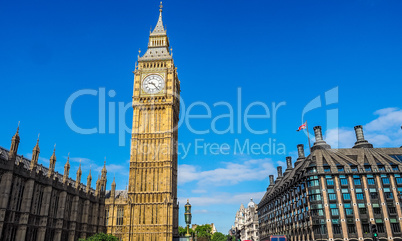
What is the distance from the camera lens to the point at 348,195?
75.4 metres

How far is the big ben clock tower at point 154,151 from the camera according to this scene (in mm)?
72812

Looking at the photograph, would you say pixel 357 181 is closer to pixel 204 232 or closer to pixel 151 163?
pixel 151 163

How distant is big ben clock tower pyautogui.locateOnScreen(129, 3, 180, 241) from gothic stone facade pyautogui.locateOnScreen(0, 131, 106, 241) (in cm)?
1061

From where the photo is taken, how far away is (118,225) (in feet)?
246

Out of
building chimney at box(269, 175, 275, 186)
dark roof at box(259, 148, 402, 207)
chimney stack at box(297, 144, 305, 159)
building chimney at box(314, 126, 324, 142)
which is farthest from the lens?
building chimney at box(269, 175, 275, 186)

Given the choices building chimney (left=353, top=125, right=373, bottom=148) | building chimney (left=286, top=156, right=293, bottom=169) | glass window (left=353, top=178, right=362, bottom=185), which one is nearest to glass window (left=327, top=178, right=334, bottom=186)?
glass window (left=353, top=178, right=362, bottom=185)

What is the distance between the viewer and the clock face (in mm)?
85938

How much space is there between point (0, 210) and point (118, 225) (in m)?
34.4

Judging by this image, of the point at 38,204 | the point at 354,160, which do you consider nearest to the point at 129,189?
the point at 38,204

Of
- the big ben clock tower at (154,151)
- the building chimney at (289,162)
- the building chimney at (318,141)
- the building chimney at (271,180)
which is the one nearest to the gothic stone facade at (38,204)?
the big ben clock tower at (154,151)

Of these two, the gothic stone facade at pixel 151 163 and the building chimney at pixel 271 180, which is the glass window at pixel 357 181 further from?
the building chimney at pixel 271 180

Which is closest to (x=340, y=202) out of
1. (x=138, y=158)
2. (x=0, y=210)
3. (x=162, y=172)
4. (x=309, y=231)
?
(x=309, y=231)

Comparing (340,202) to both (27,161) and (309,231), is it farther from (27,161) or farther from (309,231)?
(27,161)

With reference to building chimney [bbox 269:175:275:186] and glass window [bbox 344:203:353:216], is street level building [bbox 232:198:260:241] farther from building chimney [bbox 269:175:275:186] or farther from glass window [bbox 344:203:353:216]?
glass window [bbox 344:203:353:216]
